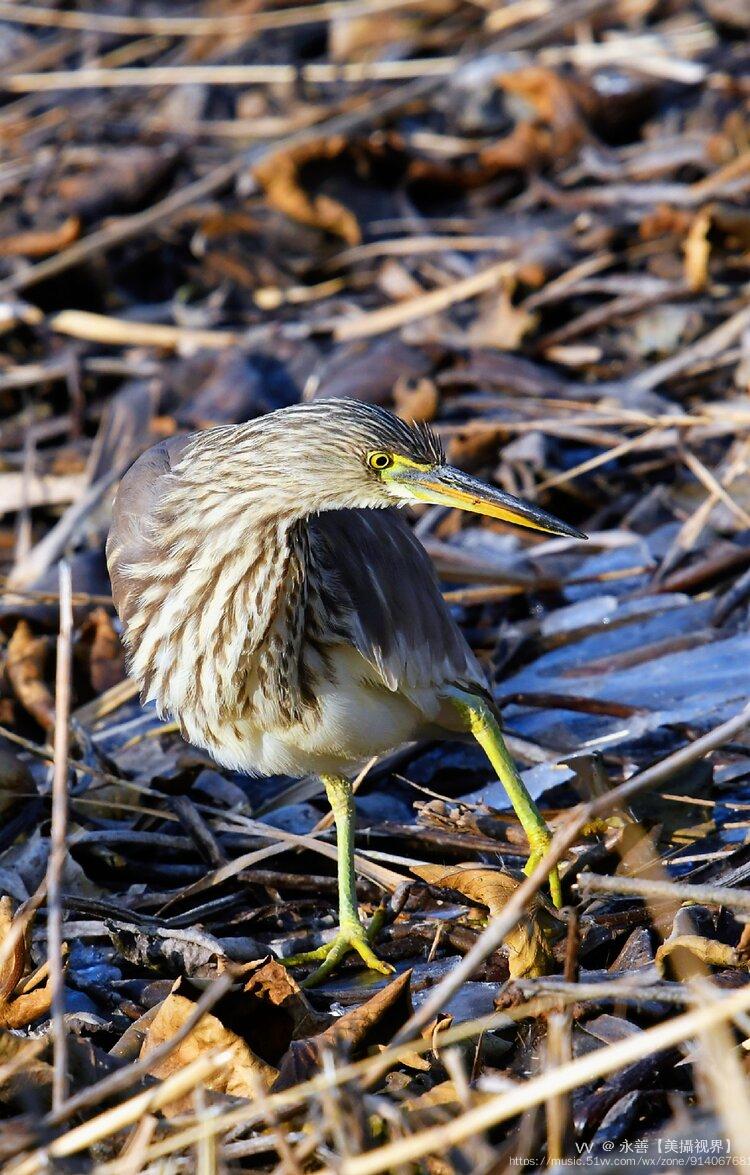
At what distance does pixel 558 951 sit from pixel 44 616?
7.29 feet

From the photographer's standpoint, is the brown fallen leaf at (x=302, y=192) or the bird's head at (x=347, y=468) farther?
the brown fallen leaf at (x=302, y=192)

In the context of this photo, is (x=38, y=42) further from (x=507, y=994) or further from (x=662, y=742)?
(x=507, y=994)

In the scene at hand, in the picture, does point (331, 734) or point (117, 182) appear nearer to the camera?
point (331, 734)

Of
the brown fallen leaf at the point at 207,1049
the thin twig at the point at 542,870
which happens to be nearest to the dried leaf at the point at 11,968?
the brown fallen leaf at the point at 207,1049

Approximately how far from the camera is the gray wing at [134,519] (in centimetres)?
352

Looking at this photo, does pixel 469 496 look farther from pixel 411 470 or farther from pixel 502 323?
pixel 502 323

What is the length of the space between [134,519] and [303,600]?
519 mm

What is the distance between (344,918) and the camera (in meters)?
3.52

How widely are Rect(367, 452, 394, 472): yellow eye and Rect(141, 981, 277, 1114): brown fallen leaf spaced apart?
1148mm

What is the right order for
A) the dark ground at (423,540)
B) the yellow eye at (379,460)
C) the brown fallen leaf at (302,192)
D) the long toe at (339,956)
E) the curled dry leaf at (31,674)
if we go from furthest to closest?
1. the brown fallen leaf at (302,192)
2. the curled dry leaf at (31,674)
3. the long toe at (339,956)
4. the yellow eye at (379,460)
5. the dark ground at (423,540)

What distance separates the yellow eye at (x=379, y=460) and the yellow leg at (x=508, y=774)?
0.76 m

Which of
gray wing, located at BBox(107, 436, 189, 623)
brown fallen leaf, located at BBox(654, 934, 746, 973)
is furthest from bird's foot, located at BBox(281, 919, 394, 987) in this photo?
gray wing, located at BBox(107, 436, 189, 623)

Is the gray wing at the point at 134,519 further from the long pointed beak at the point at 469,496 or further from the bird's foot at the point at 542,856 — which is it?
the bird's foot at the point at 542,856

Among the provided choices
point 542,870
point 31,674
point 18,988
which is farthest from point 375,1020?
point 31,674
